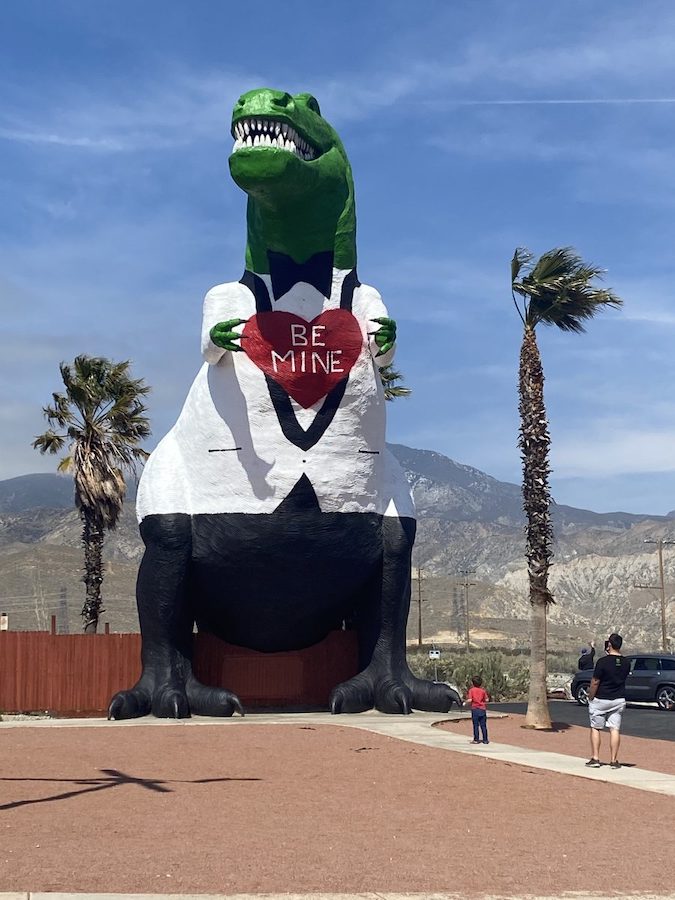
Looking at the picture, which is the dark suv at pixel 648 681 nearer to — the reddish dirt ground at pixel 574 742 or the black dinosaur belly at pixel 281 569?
the reddish dirt ground at pixel 574 742

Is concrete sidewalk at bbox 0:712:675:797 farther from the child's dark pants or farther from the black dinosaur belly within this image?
the black dinosaur belly

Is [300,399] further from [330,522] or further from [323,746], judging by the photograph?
[323,746]

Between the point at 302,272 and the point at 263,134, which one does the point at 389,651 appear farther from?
the point at 263,134

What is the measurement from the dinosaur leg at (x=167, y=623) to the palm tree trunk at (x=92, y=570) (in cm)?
601

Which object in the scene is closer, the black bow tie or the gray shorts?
the gray shorts

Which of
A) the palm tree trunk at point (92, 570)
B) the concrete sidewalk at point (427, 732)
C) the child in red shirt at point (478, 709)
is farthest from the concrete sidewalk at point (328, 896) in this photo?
the palm tree trunk at point (92, 570)

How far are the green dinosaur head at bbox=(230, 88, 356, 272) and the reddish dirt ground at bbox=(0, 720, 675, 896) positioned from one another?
6740 mm

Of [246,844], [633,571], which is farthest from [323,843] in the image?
[633,571]

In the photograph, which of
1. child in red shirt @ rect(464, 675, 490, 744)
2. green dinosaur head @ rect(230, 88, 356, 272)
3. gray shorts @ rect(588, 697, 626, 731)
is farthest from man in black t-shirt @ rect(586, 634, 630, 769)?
green dinosaur head @ rect(230, 88, 356, 272)

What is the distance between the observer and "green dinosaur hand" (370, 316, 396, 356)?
14680 millimetres

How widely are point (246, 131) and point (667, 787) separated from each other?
28.5ft

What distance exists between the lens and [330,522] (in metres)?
14.6

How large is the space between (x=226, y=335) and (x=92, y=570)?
331 inches

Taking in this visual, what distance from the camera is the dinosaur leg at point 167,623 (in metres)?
14.6
